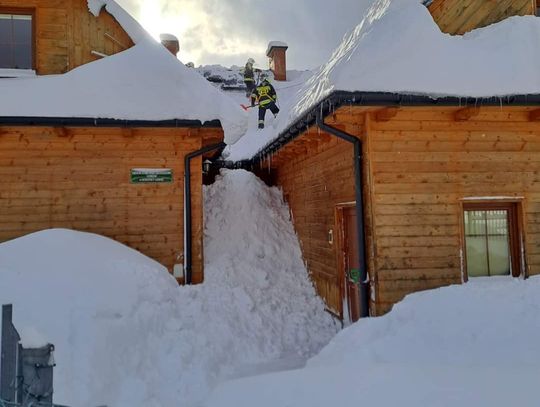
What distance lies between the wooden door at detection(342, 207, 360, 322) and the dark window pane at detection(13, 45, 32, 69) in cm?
744

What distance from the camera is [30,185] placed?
888 centimetres

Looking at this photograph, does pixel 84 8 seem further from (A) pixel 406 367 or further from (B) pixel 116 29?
(A) pixel 406 367

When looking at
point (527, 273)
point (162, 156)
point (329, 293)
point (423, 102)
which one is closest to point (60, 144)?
point (162, 156)

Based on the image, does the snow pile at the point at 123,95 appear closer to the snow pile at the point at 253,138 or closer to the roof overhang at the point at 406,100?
the roof overhang at the point at 406,100

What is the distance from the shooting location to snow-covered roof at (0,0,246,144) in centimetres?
856

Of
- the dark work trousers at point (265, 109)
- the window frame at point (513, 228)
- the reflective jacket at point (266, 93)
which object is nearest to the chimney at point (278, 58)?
the dark work trousers at point (265, 109)

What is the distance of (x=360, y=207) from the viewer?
7.38m

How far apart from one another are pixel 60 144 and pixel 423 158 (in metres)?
6.94

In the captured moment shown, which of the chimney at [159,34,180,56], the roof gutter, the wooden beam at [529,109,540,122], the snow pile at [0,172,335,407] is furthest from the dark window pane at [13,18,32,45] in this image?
the wooden beam at [529,109,540,122]

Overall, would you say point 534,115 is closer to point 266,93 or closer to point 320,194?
point 320,194

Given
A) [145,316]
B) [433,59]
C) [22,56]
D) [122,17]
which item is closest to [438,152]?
[433,59]

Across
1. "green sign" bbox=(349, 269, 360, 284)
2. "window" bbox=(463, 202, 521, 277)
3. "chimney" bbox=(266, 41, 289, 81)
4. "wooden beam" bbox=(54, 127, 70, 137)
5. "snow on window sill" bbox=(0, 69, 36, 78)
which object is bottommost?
"green sign" bbox=(349, 269, 360, 284)

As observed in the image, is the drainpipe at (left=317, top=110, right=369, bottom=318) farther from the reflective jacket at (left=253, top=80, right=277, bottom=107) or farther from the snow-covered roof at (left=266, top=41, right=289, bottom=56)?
the snow-covered roof at (left=266, top=41, right=289, bottom=56)

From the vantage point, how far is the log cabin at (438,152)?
6.93 m
